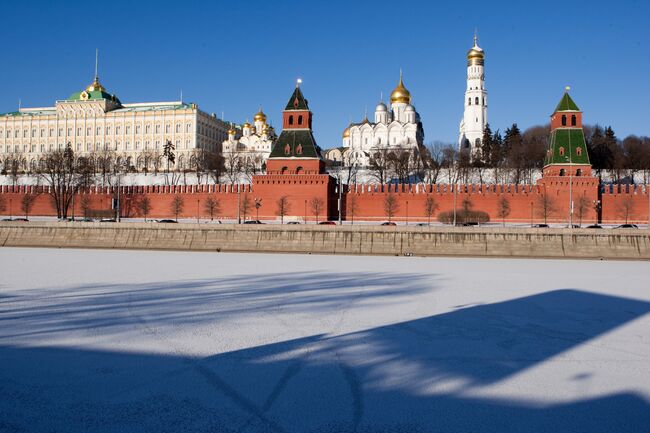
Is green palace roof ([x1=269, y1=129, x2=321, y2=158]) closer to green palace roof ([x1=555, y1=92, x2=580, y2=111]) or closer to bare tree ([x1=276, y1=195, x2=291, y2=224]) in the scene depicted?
bare tree ([x1=276, y1=195, x2=291, y2=224])

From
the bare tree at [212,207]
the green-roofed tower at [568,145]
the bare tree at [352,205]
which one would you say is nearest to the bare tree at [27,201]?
the bare tree at [212,207]

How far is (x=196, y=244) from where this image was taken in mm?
24766

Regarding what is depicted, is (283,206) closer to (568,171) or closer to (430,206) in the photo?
(430,206)

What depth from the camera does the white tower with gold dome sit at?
196 ft

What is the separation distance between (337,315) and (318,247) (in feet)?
47.0

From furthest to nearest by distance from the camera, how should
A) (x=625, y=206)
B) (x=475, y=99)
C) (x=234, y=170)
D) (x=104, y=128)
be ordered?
(x=104, y=128) < (x=475, y=99) < (x=234, y=170) < (x=625, y=206)

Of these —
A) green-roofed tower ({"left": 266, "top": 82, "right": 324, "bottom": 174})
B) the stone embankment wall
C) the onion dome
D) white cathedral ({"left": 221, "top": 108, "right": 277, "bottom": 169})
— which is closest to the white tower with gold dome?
the onion dome

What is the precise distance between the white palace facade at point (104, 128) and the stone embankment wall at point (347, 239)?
42822 mm

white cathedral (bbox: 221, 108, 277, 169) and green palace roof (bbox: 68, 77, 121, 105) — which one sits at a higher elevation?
green palace roof (bbox: 68, 77, 121, 105)

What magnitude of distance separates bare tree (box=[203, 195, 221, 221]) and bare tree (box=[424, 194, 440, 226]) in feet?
38.9

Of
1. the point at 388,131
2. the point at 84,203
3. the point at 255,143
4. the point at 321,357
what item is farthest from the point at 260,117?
the point at 321,357

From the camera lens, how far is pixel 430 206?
33.1 m

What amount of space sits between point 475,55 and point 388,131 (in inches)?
449

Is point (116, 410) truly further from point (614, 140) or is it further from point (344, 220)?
point (614, 140)
